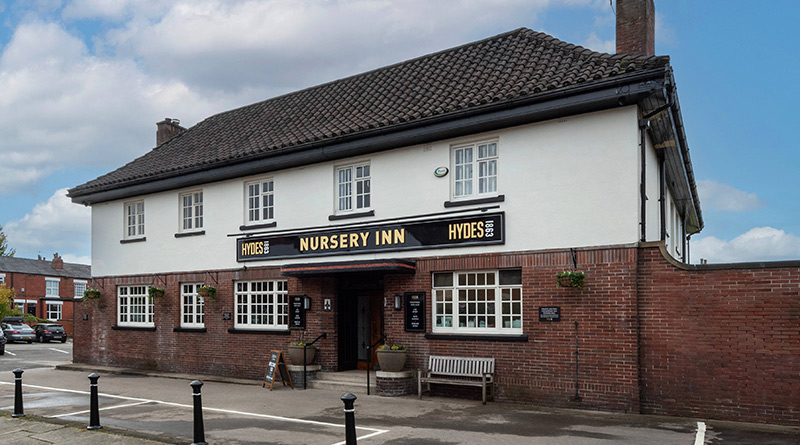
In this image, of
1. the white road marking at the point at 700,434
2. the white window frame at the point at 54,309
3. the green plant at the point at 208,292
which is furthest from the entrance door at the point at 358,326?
the white window frame at the point at 54,309

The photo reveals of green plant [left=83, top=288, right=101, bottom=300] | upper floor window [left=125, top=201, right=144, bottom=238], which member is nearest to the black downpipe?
upper floor window [left=125, top=201, right=144, bottom=238]

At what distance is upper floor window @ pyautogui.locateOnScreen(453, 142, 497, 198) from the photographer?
1428 cm

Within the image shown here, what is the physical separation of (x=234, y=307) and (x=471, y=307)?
7446 millimetres

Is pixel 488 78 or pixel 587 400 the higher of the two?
pixel 488 78

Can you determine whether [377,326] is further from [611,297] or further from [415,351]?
[611,297]

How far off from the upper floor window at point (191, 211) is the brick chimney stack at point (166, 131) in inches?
249

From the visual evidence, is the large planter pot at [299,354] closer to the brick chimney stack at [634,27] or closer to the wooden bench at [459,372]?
the wooden bench at [459,372]

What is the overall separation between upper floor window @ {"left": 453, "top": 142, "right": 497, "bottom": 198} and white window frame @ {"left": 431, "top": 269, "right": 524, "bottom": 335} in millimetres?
1759

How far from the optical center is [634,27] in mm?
14914

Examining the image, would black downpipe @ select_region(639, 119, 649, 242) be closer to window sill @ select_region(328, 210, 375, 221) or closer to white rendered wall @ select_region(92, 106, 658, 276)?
white rendered wall @ select_region(92, 106, 658, 276)

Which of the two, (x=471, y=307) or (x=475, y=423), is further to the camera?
(x=471, y=307)

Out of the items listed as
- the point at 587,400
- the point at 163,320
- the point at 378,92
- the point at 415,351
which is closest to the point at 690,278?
the point at 587,400

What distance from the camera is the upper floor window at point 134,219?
21719 millimetres

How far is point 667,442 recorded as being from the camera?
975cm
